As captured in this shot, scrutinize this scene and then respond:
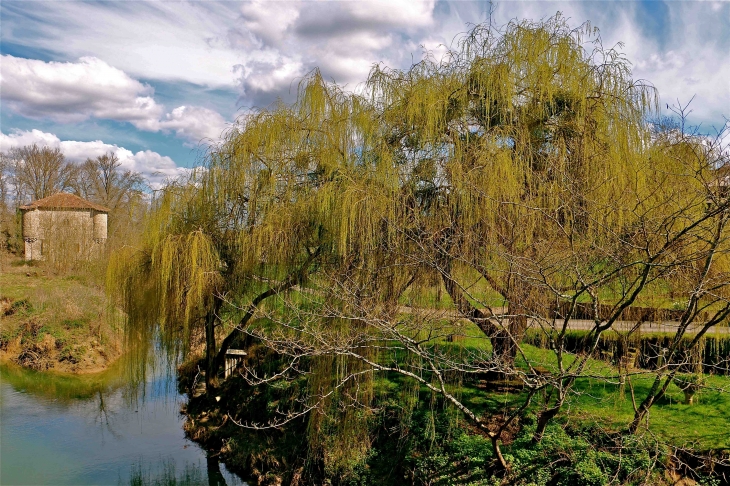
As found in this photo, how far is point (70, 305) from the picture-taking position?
66.5 feet

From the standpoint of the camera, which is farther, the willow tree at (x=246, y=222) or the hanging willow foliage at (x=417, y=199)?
the willow tree at (x=246, y=222)

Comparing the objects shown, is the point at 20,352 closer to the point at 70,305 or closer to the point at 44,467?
the point at 70,305

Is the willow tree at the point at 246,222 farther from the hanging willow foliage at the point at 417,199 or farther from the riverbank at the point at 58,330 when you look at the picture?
the riverbank at the point at 58,330

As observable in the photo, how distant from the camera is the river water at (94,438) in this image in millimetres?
10258

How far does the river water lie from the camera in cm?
1026

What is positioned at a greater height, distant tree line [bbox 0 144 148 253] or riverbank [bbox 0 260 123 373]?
distant tree line [bbox 0 144 148 253]

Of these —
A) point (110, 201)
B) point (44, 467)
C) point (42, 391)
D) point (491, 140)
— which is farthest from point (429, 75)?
point (110, 201)

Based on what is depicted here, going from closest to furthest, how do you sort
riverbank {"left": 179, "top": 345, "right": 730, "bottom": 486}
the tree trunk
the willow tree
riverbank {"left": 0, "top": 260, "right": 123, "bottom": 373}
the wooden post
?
1. riverbank {"left": 179, "top": 345, "right": 730, "bottom": 486}
2. the willow tree
3. the tree trunk
4. the wooden post
5. riverbank {"left": 0, "top": 260, "right": 123, "bottom": 373}

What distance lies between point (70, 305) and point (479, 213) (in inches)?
680

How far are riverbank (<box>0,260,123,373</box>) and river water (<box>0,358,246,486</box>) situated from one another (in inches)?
73.8

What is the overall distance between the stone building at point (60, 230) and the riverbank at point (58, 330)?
2.50 metres

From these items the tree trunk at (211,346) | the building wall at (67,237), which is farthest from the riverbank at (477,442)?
the building wall at (67,237)

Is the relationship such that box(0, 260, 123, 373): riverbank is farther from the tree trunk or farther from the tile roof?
the tile roof

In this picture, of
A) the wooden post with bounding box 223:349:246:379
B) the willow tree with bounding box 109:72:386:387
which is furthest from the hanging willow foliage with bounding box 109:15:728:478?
the wooden post with bounding box 223:349:246:379
